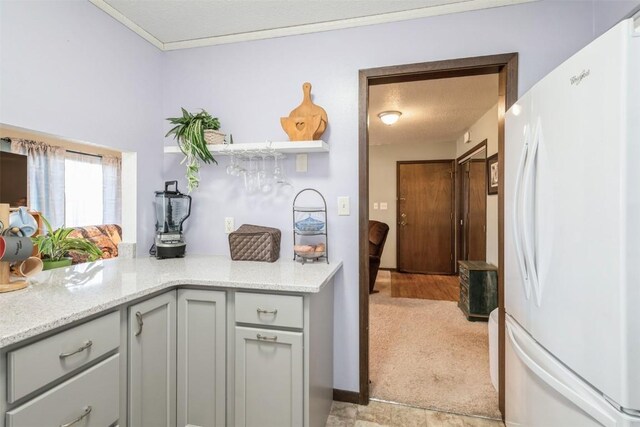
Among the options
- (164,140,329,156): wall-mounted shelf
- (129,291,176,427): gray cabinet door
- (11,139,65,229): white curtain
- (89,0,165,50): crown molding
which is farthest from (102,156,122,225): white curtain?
(129,291,176,427): gray cabinet door

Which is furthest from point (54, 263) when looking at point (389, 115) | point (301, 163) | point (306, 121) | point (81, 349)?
point (389, 115)

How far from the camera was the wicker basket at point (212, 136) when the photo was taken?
2.05m

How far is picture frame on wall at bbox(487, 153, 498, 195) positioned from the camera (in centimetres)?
367

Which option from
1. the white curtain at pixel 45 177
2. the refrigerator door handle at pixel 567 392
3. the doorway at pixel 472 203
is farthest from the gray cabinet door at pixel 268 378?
the white curtain at pixel 45 177

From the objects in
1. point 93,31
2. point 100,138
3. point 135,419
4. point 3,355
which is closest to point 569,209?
point 3,355

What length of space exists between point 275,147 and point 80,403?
143 cm

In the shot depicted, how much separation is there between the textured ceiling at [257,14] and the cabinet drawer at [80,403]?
188 centimetres

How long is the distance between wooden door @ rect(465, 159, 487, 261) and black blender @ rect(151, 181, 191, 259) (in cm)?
363

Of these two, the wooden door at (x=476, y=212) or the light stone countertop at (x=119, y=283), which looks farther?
the wooden door at (x=476, y=212)

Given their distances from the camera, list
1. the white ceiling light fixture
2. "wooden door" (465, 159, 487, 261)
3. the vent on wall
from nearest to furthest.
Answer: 1. the white ceiling light fixture
2. "wooden door" (465, 159, 487, 261)
3. the vent on wall

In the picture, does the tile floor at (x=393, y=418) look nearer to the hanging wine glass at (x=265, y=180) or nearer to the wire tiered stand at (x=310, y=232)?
the wire tiered stand at (x=310, y=232)

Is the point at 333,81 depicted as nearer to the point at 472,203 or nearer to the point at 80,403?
the point at 80,403

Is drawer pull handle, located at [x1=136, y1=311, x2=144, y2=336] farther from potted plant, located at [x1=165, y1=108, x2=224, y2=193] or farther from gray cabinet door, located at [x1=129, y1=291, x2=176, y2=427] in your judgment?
potted plant, located at [x1=165, y1=108, x2=224, y2=193]

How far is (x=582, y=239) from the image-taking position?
99 cm
